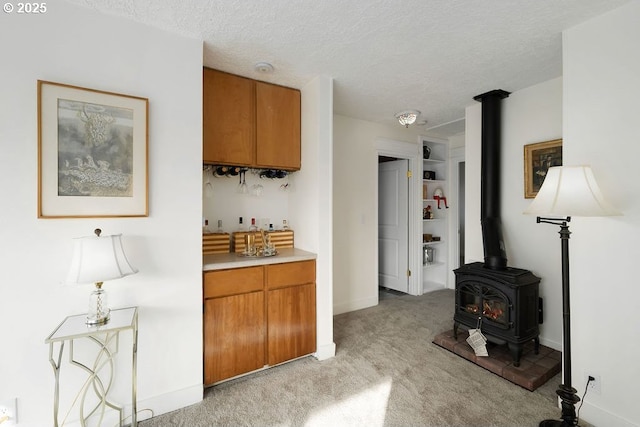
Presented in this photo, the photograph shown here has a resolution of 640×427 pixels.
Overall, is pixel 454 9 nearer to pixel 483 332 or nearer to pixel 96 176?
pixel 96 176

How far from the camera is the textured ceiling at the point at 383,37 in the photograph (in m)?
1.70

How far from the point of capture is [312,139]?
2672mm

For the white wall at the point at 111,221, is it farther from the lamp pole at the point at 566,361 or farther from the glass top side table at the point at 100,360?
the lamp pole at the point at 566,361

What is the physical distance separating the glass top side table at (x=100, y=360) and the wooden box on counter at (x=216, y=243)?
0.86 metres

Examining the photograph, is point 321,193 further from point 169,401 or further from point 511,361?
point 511,361

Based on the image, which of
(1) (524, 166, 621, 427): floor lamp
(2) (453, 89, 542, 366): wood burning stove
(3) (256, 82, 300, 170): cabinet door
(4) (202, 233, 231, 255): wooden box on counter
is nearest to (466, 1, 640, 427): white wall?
(1) (524, 166, 621, 427): floor lamp

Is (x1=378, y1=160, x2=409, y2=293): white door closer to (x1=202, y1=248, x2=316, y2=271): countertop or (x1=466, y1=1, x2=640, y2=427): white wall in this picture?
(x1=202, y1=248, x2=316, y2=271): countertop

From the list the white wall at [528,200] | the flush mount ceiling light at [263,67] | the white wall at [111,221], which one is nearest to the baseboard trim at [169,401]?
the white wall at [111,221]

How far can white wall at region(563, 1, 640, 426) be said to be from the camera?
1.66m

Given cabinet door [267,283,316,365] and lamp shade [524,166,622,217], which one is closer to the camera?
lamp shade [524,166,622,217]

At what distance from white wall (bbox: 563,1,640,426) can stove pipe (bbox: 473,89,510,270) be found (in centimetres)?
86

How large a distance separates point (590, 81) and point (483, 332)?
2.08m

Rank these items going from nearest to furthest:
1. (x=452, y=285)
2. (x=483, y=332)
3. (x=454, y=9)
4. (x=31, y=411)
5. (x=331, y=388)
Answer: (x=31, y=411) → (x=454, y=9) → (x=331, y=388) → (x=483, y=332) → (x=452, y=285)

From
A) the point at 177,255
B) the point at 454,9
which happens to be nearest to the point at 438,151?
the point at 454,9
